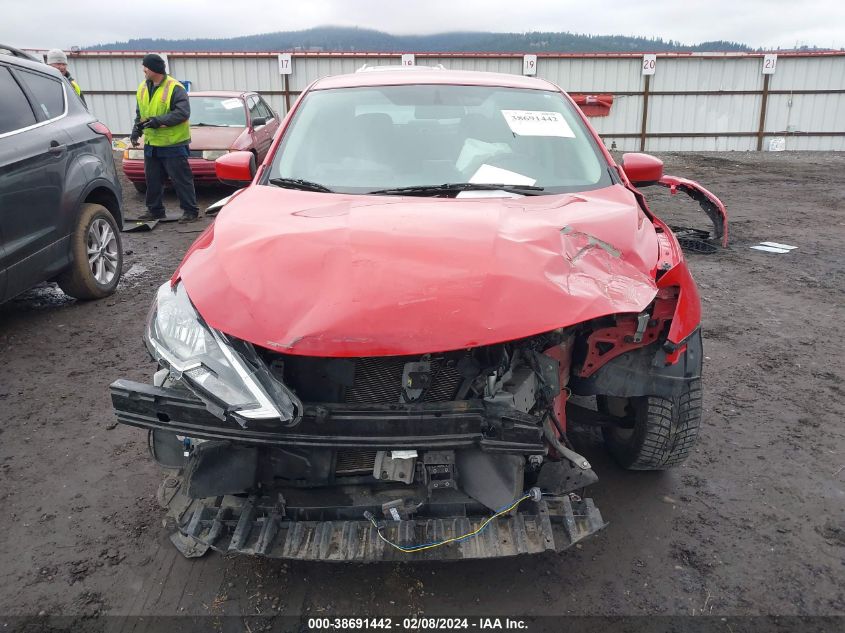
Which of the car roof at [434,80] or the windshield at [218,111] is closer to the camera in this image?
the car roof at [434,80]

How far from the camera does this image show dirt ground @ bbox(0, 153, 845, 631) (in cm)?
217

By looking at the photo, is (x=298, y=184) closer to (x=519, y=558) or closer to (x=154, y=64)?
(x=519, y=558)

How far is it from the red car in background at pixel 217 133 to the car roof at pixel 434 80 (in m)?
5.89

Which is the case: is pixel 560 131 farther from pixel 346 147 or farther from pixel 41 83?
pixel 41 83

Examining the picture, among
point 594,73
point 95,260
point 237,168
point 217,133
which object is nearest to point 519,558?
point 237,168

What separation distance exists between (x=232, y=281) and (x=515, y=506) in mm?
1127

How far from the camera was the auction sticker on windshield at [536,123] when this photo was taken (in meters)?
3.18

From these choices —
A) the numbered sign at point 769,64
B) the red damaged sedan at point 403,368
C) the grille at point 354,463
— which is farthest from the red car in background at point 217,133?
the numbered sign at point 769,64

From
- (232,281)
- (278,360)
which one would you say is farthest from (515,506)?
(232,281)

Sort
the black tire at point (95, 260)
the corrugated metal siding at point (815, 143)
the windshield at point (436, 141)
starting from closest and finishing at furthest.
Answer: the windshield at point (436, 141) < the black tire at point (95, 260) < the corrugated metal siding at point (815, 143)

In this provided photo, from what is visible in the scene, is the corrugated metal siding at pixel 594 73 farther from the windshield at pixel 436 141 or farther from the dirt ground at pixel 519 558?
the windshield at pixel 436 141

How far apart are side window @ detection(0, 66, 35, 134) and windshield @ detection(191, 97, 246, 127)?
5.52 m

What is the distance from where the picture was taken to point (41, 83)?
476cm

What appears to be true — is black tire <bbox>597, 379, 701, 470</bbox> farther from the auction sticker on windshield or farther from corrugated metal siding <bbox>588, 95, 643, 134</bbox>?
corrugated metal siding <bbox>588, 95, 643, 134</bbox>
